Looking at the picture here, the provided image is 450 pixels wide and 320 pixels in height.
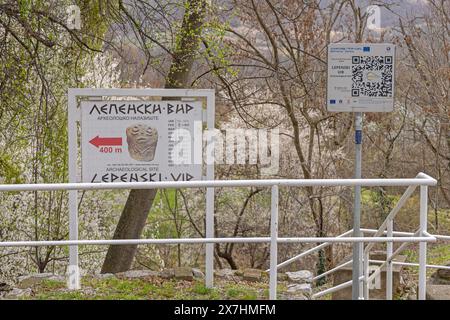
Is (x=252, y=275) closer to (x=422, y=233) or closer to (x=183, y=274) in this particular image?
(x=183, y=274)

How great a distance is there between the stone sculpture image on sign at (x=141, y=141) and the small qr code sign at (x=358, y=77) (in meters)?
1.80

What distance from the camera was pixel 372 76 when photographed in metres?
6.24

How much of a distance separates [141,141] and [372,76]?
2.34 m

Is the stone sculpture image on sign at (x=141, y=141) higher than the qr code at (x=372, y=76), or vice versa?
the qr code at (x=372, y=76)

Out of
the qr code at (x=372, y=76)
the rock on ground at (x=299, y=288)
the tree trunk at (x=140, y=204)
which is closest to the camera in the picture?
the qr code at (x=372, y=76)

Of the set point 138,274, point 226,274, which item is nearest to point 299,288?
point 226,274

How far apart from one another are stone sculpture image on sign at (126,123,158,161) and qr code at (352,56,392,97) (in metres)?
2.04

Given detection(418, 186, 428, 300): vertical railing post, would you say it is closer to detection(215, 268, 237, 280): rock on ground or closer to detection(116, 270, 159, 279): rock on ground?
detection(215, 268, 237, 280): rock on ground

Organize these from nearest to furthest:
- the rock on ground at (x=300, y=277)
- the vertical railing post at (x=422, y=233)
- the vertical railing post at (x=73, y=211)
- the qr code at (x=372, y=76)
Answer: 1. the vertical railing post at (x=422, y=233)
2. the qr code at (x=372, y=76)
3. the vertical railing post at (x=73, y=211)
4. the rock on ground at (x=300, y=277)

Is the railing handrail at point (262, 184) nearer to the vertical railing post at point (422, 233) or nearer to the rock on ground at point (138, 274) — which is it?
the vertical railing post at point (422, 233)

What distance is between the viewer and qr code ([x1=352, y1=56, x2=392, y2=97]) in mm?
6227

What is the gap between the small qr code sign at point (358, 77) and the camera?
6.24 metres

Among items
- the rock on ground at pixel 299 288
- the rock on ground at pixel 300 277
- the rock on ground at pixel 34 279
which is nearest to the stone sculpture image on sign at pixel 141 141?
the rock on ground at pixel 34 279
